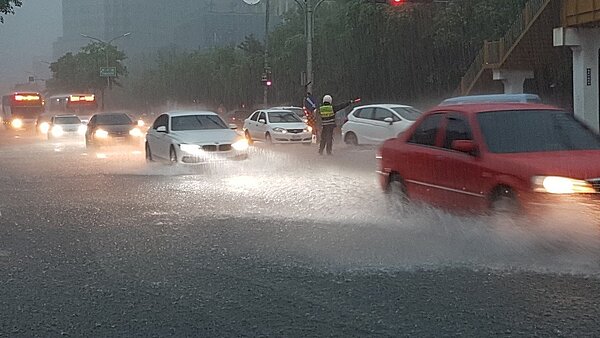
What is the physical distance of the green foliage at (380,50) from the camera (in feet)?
137

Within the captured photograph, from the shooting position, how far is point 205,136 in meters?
20.7

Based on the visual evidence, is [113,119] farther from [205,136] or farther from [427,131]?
[427,131]

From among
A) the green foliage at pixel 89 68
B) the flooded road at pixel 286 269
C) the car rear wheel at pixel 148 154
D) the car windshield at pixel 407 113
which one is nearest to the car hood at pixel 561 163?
the flooded road at pixel 286 269

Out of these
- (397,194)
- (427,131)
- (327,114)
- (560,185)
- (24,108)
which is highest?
(24,108)

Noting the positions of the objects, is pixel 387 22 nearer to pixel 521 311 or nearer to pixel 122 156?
pixel 122 156

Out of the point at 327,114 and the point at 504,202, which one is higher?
the point at 327,114

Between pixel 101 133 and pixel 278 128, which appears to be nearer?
pixel 101 133

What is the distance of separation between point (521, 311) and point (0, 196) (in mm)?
11669

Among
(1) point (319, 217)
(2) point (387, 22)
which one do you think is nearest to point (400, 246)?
(1) point (319, 217)

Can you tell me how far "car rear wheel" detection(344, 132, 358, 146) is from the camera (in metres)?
27.5

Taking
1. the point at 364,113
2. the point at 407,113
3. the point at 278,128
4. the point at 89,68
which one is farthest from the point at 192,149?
the point at 89,68

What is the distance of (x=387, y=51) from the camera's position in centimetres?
4906

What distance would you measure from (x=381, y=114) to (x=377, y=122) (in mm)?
267

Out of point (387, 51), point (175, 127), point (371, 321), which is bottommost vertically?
point (371, 321)
